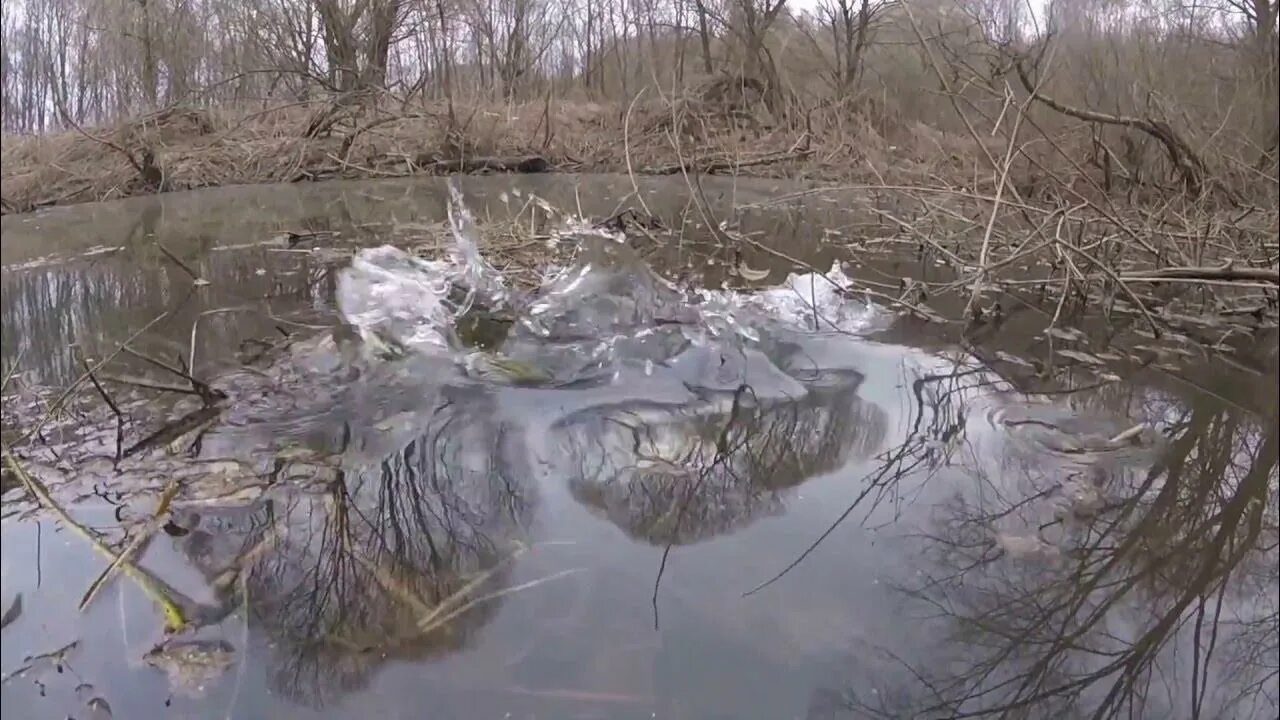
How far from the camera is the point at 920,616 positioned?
2322 millimetres

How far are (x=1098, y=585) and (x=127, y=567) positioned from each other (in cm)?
250

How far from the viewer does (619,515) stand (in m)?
2.81

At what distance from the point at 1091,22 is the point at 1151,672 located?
16.6 ft

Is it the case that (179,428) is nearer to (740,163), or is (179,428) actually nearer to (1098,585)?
(1098,585)

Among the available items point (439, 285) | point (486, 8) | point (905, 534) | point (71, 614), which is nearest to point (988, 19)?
point (439, 285)

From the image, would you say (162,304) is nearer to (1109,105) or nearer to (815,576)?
(815,576)

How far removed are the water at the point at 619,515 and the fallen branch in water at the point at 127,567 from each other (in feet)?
0.10

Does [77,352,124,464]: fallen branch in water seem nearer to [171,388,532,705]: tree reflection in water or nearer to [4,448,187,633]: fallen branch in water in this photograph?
[4,448,187,633]: fallen branch in water

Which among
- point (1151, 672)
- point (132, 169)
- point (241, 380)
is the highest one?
point (132, 169)

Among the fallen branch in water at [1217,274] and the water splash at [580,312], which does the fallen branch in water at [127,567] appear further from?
the fallen branch in water at [1217,274]

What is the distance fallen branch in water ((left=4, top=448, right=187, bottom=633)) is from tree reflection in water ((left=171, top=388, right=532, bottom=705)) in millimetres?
119

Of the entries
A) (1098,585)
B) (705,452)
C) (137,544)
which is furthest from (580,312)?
(1098,585)

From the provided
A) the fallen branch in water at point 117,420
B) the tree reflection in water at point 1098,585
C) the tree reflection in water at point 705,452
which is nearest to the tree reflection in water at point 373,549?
the tree reflection in water at point 705,452

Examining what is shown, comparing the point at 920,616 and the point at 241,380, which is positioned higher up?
the point at 241,380
